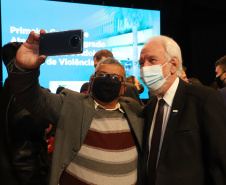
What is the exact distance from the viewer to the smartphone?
4.18 ft

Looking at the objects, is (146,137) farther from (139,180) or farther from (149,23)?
(149,23)

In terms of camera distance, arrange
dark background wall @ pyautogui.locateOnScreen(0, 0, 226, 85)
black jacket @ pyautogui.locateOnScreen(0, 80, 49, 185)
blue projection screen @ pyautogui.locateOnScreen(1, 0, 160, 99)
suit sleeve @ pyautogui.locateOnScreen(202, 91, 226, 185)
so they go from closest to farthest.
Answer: suit sleeve @ pyautogui.locateOnScreen(202, 91, 226, 185) < black jacket @ pyautogui.locateOnScreen(0, 80, 49, 185) < blue projection screen @ pyautogui.locateOnScreen(1, 0, 160, 99) < dark background wall @ pyautogui.locateOnScreen(0, 0, 226, 85)

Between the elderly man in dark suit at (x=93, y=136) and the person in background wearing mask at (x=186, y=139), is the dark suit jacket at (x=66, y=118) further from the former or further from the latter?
the person in background wearing mask at (x=186, y=139)

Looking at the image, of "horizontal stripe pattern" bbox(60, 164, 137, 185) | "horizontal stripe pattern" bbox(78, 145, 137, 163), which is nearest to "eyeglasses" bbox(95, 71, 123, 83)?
"horizontal stripe pattern" bbox(78, 145, 137, 163)

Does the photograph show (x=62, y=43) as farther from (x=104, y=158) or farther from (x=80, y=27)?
(x=80, y=27)

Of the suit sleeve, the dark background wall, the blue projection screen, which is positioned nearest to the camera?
the suit sleeve

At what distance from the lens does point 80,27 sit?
20.3ft

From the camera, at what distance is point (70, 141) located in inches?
72.9

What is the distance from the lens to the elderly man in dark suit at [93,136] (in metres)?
1.80

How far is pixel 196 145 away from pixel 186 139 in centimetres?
6


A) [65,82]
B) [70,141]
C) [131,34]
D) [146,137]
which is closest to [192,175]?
[146,137]

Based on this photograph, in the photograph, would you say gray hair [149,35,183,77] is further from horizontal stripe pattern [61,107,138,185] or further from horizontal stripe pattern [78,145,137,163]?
horizontal stripe pattern [78,145,137,163]

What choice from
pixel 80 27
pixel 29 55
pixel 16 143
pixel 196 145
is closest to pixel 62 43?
pixel 29 55

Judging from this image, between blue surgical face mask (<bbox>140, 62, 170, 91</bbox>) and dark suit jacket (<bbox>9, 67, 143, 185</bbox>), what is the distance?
236mm
